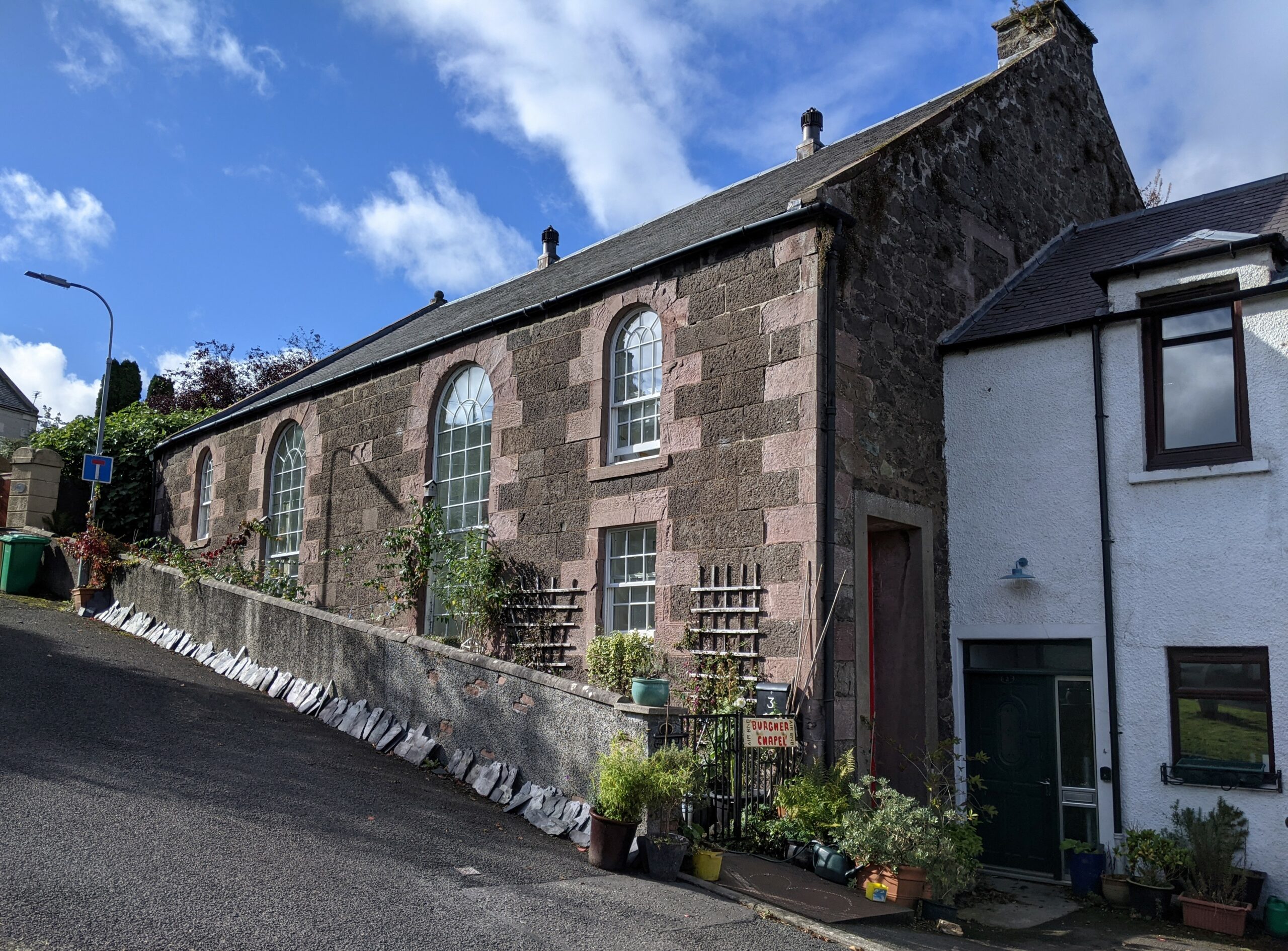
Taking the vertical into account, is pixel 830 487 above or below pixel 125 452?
below

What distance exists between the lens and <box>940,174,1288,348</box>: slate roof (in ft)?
35.3

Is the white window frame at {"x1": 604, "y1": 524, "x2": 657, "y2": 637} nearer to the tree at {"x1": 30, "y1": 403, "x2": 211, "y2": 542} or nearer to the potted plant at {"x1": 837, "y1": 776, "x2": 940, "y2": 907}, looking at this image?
the potted plant at {"x1": 837, "y1": 776, "x2": 940, "y2": 907}

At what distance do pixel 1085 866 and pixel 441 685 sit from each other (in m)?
6.27

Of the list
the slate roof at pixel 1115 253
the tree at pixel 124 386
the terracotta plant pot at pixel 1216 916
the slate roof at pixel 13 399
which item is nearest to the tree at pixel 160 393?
the tree at pixel 124 386

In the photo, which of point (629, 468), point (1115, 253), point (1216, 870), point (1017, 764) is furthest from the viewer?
point (1115, 253)

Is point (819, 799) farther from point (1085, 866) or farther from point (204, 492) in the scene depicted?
point (204, 492)

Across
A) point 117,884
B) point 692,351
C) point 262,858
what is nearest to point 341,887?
point 262,858

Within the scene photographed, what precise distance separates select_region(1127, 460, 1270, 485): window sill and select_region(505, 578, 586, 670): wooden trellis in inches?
228

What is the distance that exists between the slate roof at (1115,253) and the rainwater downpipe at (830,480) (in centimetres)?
231

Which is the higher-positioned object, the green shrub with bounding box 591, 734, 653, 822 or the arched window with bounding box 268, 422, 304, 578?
the arched window with bounding box 268, 422, 304, 578

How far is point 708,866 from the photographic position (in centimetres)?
770

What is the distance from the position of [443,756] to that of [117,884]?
13.7 ft

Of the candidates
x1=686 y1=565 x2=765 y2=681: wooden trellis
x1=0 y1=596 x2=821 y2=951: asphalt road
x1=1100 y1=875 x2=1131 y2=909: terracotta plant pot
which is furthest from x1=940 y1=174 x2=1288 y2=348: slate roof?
x1=0 y1=596 x2=821 y2=951: asphalt road

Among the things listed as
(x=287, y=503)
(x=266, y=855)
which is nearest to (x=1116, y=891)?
(x=266, y=855)
